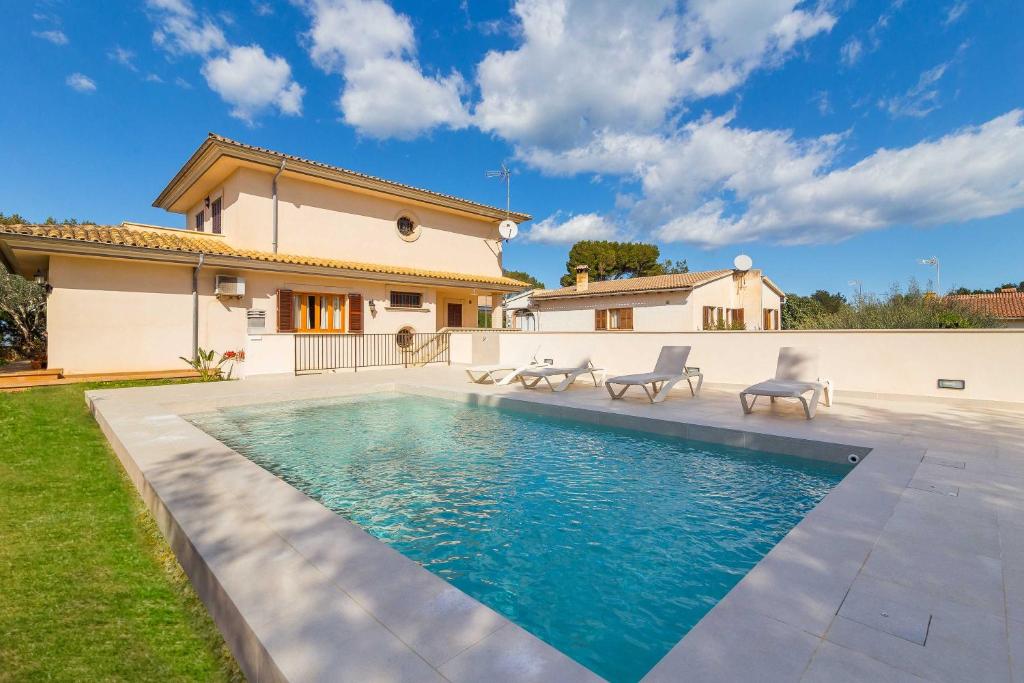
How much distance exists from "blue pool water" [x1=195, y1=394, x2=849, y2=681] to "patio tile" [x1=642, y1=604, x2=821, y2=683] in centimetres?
53

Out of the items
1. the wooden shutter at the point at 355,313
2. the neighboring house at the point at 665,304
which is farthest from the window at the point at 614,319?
the wooden shutter at the point at 355,313

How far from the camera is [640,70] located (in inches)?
651

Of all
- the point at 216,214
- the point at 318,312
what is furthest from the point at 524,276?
the point at 318,312

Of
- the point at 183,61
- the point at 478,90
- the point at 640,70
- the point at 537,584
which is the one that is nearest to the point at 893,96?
the point at 640,70

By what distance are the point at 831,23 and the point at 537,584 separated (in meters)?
20.3

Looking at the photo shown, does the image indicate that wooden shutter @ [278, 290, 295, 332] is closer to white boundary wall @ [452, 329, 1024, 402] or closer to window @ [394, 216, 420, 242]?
window @ [394, 216, 420, 242]

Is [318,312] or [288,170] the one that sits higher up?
[288,170]

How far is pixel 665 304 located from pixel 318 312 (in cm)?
1695

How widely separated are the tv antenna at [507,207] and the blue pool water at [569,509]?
15.4 meters

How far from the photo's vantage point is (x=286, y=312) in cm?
1452

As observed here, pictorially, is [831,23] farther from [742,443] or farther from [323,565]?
[323,565]

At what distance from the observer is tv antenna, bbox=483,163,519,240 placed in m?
21.5

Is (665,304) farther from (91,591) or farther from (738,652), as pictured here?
(91,591)

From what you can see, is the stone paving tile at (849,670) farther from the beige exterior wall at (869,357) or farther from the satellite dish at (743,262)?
the satellite dish at (743,262)
